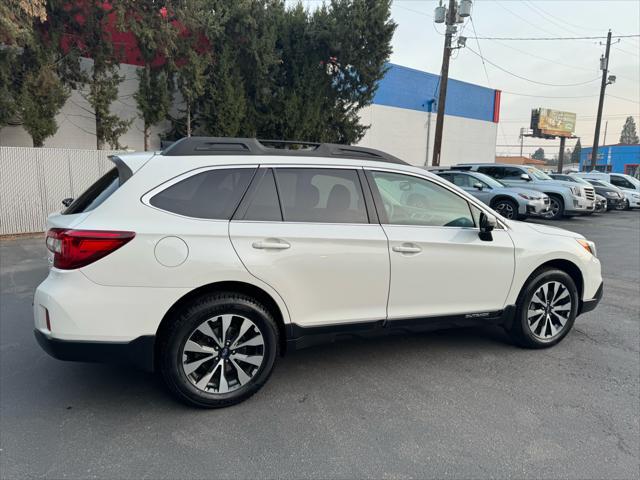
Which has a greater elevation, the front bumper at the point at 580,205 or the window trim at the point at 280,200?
the window trim at the point at 280,200

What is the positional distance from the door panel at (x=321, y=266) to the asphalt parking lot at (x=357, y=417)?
0.64 m

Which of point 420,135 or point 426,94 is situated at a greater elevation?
point 426,94

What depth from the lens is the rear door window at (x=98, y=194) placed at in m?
3.11

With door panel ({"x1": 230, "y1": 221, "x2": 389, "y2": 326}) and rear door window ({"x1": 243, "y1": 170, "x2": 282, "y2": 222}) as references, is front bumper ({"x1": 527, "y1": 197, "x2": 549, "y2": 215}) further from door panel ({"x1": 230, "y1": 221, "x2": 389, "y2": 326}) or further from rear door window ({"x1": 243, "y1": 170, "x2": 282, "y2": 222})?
rear door window ({"x1": 243, "y1": 170, "x2": 282, "y2": 222})

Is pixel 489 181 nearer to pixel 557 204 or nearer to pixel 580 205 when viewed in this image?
pixel 557 204

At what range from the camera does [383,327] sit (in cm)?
366

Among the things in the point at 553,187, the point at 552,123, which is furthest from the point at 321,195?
the point at 552,123

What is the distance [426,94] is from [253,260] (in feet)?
84.2

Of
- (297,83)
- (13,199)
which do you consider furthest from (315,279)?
(297,83)

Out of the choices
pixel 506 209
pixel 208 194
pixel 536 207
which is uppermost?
pixel 208 194

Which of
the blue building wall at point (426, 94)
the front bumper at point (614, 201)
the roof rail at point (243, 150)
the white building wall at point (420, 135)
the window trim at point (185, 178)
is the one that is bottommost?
the front bumper at point (614, 201)

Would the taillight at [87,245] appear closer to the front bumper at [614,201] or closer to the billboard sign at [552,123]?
the front bumper at [614,201]

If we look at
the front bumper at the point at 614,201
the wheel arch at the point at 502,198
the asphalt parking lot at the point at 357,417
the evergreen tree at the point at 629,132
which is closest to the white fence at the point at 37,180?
the asphalt parking lot at the point at 357,417

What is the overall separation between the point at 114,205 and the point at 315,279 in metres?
1.41
